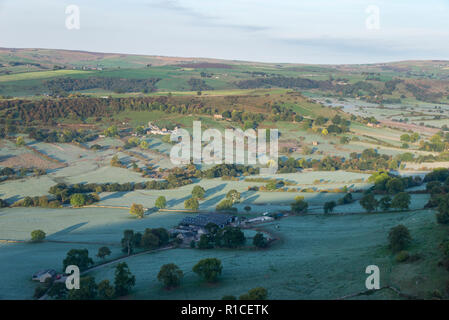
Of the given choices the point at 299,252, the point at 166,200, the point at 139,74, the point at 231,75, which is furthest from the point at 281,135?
the point at 231,75

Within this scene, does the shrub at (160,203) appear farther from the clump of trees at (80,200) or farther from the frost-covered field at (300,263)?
the frost-covered field at (300,263)

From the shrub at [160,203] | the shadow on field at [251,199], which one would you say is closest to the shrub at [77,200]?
the shrub at [160,203]

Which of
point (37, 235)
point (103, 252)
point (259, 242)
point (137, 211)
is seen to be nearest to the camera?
point (103, 252)

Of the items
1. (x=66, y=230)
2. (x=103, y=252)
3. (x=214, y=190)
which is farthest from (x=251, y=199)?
(x=103, y=252)

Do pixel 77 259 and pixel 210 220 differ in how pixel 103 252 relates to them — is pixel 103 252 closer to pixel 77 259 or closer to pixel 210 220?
pixel 77 259

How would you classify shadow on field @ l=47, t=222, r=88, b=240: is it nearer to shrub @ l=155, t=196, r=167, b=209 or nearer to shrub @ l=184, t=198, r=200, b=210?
shrub @ l=155, t=196, r=167, b=209

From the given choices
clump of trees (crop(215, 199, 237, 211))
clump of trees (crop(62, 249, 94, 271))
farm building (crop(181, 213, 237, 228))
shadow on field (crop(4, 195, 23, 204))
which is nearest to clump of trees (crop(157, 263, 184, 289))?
clump of trees (crop(62, 249, 94, 271))

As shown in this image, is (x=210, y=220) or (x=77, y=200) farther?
(x=77, y=200)

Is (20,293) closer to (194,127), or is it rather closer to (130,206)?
(130,206)
